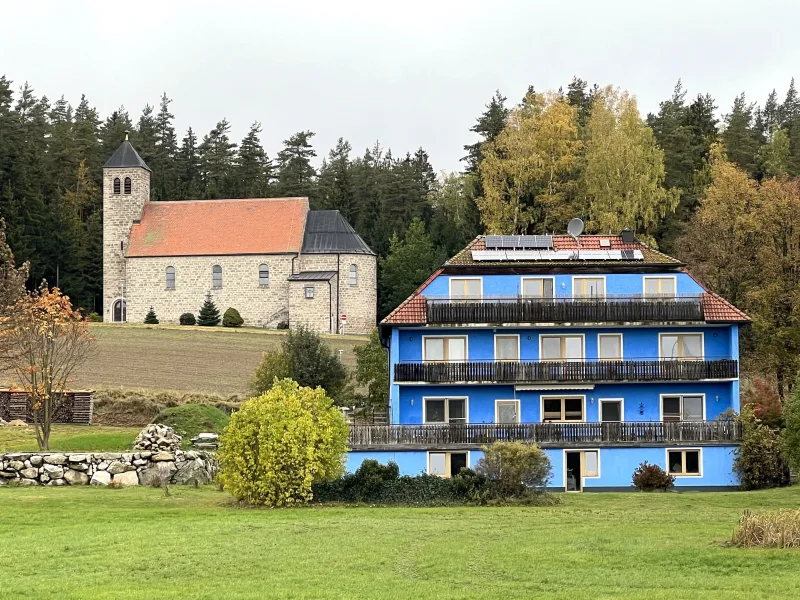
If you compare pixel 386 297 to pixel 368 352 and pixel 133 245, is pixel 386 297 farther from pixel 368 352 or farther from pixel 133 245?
pixel 368 352

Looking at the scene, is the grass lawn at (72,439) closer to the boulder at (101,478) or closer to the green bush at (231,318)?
the boulder at (101,478)

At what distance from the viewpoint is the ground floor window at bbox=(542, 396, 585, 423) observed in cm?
4056

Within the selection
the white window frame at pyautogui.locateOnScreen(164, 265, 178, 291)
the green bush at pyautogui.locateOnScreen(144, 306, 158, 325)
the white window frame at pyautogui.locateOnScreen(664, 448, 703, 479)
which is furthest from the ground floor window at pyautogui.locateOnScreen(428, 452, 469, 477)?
the white window frame at pyautogui.locateOnScreen(164, 265, 178, 291)

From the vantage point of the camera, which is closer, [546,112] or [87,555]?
[87,555]

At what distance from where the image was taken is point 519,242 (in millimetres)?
43844

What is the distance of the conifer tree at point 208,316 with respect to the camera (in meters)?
83.9

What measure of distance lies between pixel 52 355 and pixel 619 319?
Result: 60.9 feet

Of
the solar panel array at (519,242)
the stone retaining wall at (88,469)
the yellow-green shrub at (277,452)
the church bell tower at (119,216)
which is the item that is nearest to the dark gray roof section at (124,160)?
the church bell tower at (119,216)

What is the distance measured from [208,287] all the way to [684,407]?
165 ft

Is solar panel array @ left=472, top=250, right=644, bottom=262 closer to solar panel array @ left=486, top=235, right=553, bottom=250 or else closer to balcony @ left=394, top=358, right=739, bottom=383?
solar panel array @ left=486, top=235, right=553, bottom=250

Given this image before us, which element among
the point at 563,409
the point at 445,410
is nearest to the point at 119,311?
the point at 445,410

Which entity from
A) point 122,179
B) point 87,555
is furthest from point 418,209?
point 87,555

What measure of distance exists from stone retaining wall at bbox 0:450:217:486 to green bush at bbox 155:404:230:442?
9.42 meters

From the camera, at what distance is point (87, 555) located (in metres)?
18.5
